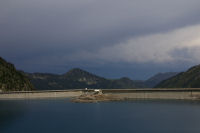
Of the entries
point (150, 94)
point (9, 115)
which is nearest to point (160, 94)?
point (150, 94)

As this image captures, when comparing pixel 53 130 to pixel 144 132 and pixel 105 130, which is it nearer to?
pixel 105 130

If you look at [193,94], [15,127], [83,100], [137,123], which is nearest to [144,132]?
[137,123]

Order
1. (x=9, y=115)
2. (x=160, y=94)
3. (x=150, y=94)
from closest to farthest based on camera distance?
(x=9, y=115) → (x=160, y=94) → (x=150, y=94)

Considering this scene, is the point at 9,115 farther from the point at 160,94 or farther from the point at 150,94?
the point at 160,94

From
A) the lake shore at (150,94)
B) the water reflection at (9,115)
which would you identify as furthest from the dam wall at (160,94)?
the water reflection at (9,115)

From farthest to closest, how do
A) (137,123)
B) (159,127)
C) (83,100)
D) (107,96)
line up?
(107,96)
(83,100)
(137,123)
(159,127)

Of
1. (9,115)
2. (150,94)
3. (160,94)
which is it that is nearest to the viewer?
(9,115)

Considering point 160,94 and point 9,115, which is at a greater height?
point 160,94

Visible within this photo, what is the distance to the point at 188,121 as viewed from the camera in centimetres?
7638

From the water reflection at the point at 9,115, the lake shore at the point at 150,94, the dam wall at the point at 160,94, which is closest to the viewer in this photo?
the water reflection at the point at 9,115

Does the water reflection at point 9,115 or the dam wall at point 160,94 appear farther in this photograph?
the dam wall at point 160,94

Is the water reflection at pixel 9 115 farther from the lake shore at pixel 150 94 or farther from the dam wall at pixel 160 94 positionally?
the dam wall at pixel 160 94

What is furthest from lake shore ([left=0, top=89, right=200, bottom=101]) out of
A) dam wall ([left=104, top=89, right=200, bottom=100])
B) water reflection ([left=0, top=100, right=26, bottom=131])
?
water reflection ([left=0, top=100, right=26, bottom=131])

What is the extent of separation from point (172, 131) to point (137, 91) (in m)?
122
